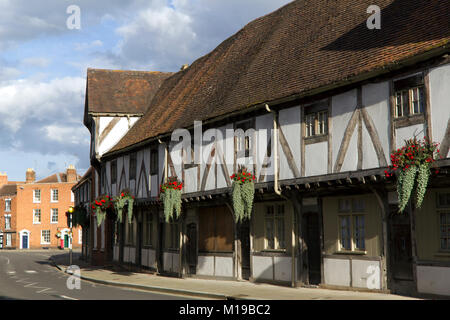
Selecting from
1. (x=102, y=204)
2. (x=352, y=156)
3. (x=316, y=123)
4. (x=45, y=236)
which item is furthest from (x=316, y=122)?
(x=45, y=236)

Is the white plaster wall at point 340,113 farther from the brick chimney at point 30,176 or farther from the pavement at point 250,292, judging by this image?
the brick chimney at point 30,176

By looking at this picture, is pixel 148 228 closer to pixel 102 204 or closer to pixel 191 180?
pixel 102 204

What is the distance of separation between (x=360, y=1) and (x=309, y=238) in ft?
25.1

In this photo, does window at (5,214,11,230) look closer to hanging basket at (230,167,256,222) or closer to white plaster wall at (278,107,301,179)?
hanging basket at (230,167,256,222)

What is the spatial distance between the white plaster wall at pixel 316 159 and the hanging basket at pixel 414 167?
2.85 metres

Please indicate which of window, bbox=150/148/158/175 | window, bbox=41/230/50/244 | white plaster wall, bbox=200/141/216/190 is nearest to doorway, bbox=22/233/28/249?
window, bbox=41/230/50/244

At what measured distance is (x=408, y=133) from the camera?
44.5 ft

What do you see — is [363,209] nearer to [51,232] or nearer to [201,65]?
[201,65]

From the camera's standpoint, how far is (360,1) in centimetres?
1820

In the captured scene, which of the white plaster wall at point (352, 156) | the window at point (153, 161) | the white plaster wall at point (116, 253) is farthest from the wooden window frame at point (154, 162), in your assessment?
A: the white plaster wall at point (352, 156)

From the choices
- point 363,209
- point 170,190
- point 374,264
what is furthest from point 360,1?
point 170,190

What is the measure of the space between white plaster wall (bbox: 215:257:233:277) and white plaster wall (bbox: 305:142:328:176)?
6.04 meters

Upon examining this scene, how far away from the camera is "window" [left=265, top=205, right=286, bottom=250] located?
18.6 m

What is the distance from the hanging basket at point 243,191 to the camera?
1831 cm
